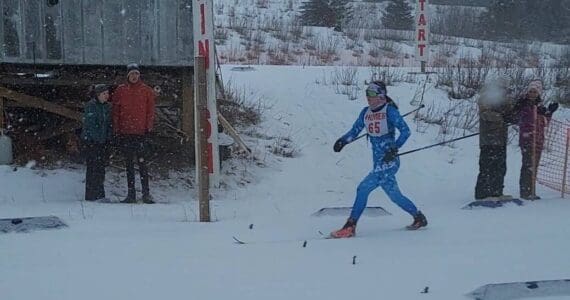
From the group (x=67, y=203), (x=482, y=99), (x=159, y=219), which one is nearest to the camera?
(x=159, y=219)

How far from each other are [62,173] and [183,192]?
182cm

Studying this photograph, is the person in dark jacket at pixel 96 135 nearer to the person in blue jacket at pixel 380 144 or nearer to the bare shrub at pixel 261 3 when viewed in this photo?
the person in blue jacket at pixel 380 144

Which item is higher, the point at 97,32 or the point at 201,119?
the point at 97,32

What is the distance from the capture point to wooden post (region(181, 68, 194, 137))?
11.2 metres

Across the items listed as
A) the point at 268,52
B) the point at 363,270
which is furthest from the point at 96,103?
the point at 268,52

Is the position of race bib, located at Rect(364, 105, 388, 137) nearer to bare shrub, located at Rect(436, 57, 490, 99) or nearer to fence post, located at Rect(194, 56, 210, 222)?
fence post, located at Rect(194, 56, 210, 222)

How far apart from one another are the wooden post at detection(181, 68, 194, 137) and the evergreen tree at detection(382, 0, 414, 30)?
2503 cm

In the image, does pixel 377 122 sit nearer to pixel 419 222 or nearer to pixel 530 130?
pixel 419 222

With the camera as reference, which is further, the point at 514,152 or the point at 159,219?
the point at 514,152

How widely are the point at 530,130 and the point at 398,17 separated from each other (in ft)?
87.4

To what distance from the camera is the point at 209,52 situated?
7.23 meters

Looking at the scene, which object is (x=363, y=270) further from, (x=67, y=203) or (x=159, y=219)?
(x=67, y=203)

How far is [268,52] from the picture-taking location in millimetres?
22859

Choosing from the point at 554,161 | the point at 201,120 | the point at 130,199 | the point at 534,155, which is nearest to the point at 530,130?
the point at 534,155
